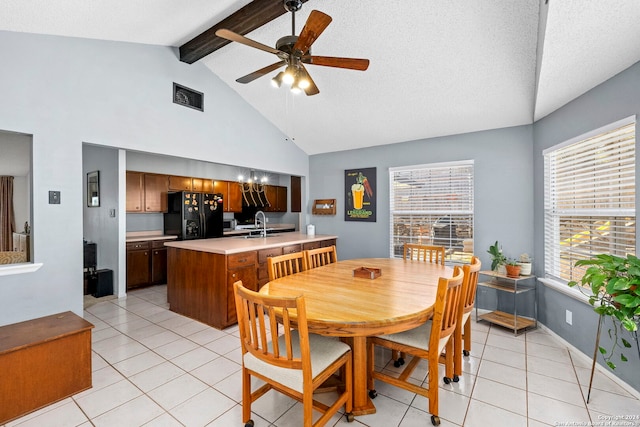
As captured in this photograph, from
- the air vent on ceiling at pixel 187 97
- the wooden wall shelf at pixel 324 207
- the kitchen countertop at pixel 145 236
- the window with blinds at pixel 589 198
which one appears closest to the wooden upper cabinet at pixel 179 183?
the kitchen countertop at pixel 145 236

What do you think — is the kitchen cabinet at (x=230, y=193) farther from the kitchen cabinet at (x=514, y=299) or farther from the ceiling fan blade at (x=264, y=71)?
the kitchen cabinet at (x=514, y=299)

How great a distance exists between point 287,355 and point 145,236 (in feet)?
16.1

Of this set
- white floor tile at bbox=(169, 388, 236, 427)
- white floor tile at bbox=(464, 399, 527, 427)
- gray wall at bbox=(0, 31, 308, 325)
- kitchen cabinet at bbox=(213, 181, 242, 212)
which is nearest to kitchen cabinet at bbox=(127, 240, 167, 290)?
kitchen cabinet at bbox=(213, 181, 242, 212)

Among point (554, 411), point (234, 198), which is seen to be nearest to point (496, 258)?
point (554, 411)

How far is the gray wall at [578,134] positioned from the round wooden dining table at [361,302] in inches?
49.7

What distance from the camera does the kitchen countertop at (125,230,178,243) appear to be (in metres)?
5.00

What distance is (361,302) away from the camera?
6.08 ft

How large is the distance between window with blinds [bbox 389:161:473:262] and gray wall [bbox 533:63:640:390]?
0.76 m

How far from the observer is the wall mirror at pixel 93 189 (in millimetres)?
4910

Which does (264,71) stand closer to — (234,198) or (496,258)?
(496,258)

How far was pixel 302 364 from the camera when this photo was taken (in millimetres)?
1466

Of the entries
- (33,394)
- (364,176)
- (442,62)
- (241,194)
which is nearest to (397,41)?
(442,62)

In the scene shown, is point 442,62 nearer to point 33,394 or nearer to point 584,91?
point 584,91

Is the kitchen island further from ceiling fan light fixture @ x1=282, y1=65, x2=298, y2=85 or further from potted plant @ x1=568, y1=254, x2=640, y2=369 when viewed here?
potted plant @ x1=568, y1=254, x2=640, y2=369
